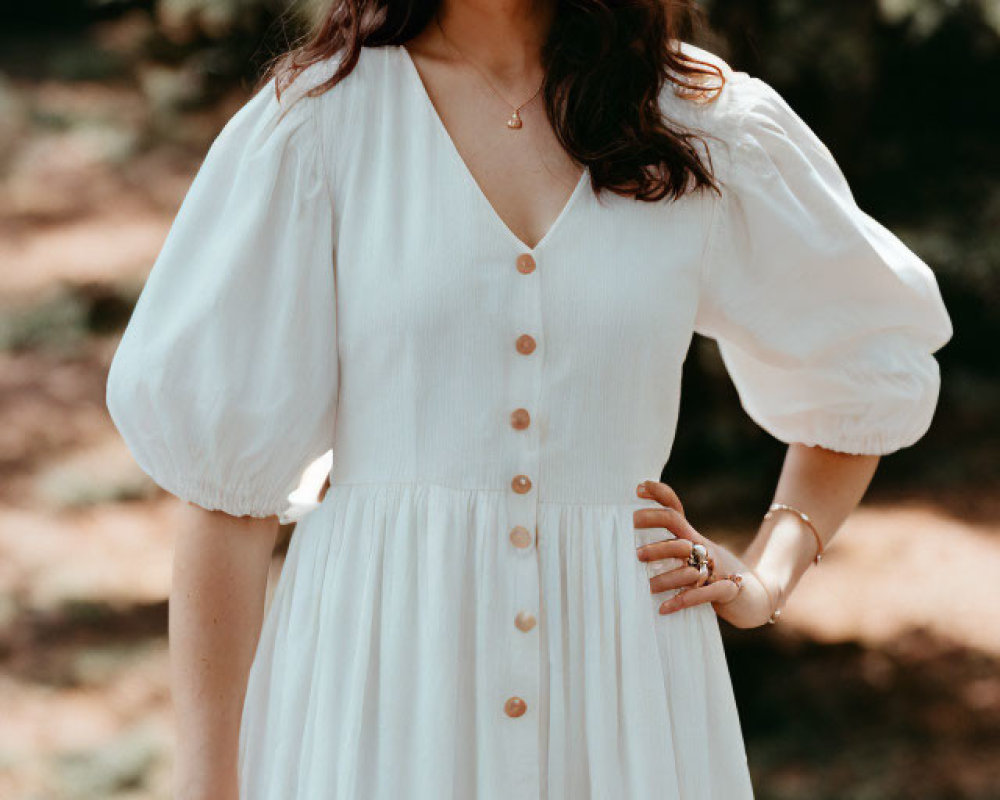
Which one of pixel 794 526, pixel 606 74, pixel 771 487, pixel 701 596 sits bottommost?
pixel 771 487

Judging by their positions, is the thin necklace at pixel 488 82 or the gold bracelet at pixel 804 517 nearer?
the thin necklace at pixel 488 82

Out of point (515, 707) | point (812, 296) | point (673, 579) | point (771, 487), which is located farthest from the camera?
point (771, 487)

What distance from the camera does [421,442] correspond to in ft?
3.76

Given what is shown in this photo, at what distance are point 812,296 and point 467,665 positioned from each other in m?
0.53

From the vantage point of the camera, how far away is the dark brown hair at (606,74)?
1.22 meters

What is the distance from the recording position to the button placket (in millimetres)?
1108

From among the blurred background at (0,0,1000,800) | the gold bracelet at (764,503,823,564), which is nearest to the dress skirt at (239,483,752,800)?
the gold bracelet at (764,503,823,564)

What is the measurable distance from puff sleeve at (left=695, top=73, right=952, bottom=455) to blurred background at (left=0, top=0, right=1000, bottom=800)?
5.83ft

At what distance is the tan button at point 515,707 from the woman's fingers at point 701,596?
0.18 metres

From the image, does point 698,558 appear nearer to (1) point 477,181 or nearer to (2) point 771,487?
(1) point 477,181

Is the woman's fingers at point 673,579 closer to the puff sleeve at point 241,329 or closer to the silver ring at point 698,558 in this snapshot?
the silver ring at point 698,558

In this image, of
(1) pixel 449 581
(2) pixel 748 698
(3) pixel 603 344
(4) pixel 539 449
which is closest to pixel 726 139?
(3) pixel 603 344

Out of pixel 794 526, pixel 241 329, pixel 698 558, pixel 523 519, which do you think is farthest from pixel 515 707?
pixel 794 526

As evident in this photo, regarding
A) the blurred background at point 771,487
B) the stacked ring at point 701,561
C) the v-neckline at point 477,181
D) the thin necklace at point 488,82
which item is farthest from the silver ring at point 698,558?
the blurred background at point 771,487
